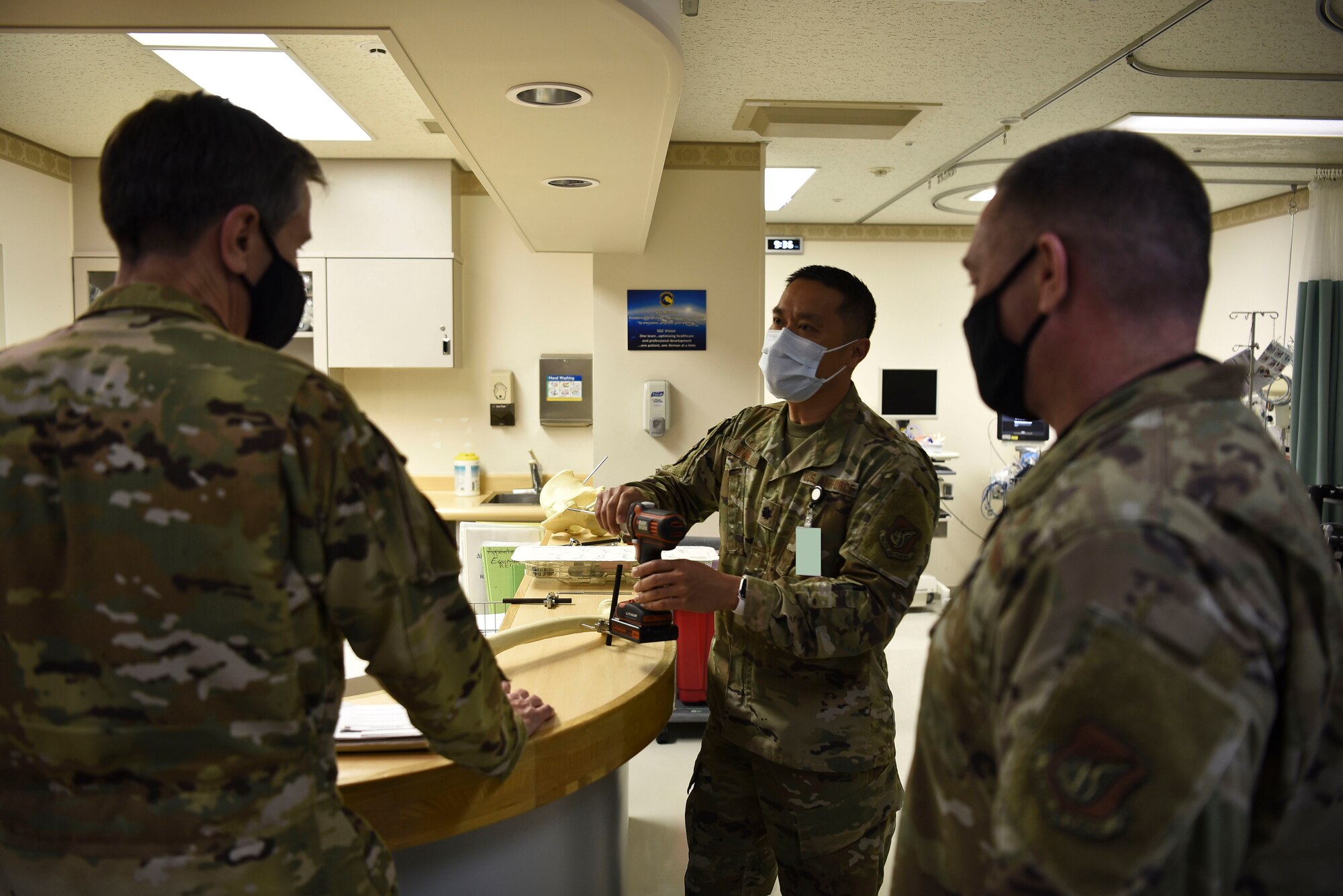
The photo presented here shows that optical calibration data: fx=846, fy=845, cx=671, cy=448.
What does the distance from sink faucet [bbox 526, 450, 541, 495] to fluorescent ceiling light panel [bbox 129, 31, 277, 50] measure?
9.13ft

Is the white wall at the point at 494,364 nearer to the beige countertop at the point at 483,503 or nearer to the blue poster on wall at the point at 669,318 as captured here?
the beige countertop at the point at 483,503

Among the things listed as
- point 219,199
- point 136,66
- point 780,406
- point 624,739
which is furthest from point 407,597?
point 136,66

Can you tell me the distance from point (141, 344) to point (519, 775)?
0.90 m

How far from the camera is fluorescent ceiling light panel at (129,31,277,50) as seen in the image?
117 inches

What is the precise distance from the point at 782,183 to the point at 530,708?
15.5ft

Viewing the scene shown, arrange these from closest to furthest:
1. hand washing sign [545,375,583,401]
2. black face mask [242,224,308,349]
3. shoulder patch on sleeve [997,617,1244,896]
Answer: shoulder patch on sleeve [997,617,1244,896] < black face mask [242,224,308,349] < hand washing sign [545,375,583,401]

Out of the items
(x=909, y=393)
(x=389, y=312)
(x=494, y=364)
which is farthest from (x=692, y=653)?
(x=909, y=393)

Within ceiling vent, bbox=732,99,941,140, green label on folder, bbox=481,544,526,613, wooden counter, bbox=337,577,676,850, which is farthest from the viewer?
ceiling vent, bbox=732,99,941,140

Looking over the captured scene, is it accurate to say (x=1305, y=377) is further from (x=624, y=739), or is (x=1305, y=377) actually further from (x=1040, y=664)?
(x=1040, y=664)

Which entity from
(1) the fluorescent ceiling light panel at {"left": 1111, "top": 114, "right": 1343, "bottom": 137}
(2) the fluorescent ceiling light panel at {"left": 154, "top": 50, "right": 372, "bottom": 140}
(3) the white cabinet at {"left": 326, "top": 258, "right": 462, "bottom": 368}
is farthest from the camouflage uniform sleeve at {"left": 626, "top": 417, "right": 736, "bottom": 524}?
(1) the fluorescent ceiling light panel at {"left": 1111, "top": 114, "right": 1343, "bottom": 137}

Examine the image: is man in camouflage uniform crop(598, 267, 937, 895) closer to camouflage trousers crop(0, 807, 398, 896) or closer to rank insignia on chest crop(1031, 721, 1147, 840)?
camouflage trousers crop(0, 807, 398, 896)

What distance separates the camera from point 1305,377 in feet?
17.7

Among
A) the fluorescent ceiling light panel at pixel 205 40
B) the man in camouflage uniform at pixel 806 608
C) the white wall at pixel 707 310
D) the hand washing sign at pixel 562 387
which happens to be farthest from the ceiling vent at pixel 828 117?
the man in camouflage uniform at pixel 806 608

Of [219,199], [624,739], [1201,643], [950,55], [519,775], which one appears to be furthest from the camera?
[950,55]
